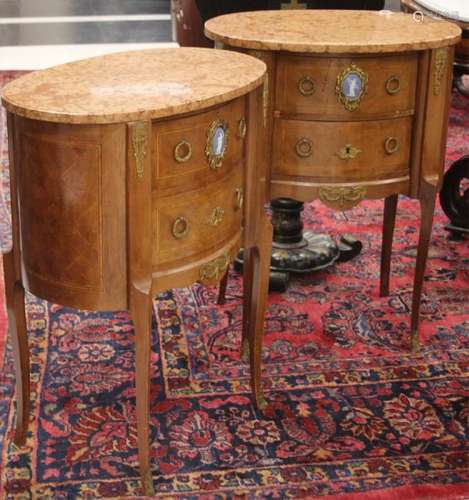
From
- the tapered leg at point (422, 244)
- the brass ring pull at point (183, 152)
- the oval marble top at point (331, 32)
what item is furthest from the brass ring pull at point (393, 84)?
the brass ring pull at point (183, 152)

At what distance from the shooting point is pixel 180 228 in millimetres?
2264

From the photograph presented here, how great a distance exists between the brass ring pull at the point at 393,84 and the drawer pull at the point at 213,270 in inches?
30.0

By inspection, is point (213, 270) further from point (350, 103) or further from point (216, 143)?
point (350, 103)

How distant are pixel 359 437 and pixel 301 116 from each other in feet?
3.09

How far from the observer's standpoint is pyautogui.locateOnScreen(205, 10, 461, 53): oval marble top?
2660 millimetres

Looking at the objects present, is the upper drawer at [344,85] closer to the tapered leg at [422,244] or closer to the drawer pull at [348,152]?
the drawer pull at [348,152]

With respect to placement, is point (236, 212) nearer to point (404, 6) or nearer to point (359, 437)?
point (359, 437)

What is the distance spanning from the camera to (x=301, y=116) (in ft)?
9.18

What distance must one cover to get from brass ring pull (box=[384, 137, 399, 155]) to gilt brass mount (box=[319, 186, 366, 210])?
14 cm

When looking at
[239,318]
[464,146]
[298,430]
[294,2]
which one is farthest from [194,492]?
[464,146]

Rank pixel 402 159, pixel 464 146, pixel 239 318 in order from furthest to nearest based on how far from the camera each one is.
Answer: pixel 464 146 < pixel 239 318 < pixel 402 159

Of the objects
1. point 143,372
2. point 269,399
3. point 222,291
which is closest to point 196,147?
point 143,372

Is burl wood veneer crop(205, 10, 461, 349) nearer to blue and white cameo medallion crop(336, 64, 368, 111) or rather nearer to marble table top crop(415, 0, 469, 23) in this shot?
blue and white cameo medallion crop(336, 64, 368, 111)

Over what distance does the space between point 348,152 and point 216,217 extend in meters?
0.65
